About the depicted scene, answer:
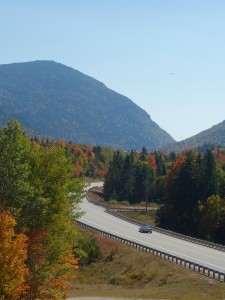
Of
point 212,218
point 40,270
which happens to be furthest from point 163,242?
point 40,270

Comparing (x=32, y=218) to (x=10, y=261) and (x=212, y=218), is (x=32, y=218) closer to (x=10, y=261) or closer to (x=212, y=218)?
(x=10, y=261)

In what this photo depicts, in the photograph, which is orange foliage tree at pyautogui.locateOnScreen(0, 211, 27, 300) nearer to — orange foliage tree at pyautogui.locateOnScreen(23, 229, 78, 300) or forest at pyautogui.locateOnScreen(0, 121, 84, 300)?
forest at pyautogui.locateOnScreen(0, 121, 84, 300)

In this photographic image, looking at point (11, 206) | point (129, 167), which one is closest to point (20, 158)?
point (11, 206)

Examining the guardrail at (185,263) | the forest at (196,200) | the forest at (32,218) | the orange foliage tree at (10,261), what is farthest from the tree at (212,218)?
the orange foliage tree at (10,261)

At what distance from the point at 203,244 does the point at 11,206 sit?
4572 cm

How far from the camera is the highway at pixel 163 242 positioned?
5556 centimetres

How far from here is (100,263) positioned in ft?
209

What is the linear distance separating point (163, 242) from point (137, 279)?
2016 cm

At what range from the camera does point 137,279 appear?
2041 inches

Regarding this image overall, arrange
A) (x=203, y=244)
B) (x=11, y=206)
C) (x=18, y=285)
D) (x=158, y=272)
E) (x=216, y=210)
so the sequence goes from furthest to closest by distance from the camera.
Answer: (x=216, y=210) < (x=203, y=244) < (x=158, y=272) < (x=11, y=206) < (x=18, y=285)

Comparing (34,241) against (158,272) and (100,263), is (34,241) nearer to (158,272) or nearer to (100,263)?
(158,272)

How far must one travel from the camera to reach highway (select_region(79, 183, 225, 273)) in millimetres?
55562

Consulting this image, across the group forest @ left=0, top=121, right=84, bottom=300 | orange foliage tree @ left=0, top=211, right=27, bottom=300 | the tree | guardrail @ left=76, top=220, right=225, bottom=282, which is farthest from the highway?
orange foliage tree @ left=0, top=211, right=27, bottom=300

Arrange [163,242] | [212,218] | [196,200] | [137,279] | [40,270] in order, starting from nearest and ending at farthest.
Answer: [40,270]
[137,279]
[163,242]
[212,218]
[196,200]
